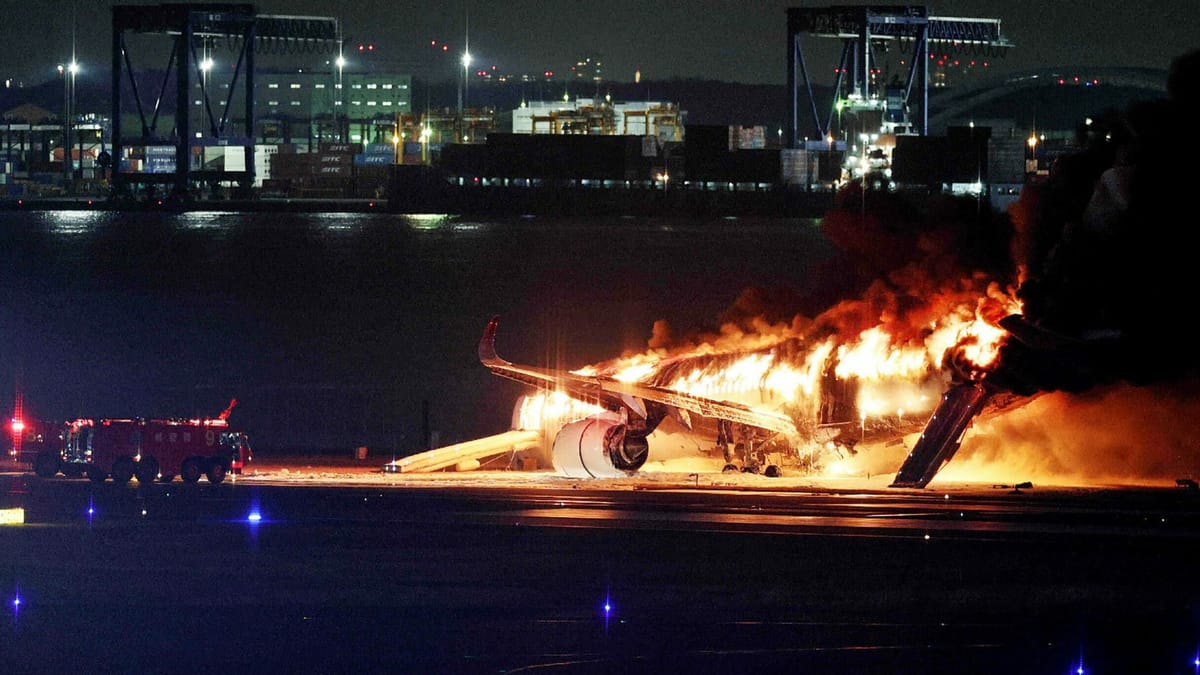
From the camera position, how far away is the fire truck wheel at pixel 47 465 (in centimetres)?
4097

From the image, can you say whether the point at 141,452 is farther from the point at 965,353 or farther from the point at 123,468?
the point at 965,353

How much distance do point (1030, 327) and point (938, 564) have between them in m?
11.1

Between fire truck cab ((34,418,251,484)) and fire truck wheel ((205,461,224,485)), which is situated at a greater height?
fire truck cab ((34,418,251,484))

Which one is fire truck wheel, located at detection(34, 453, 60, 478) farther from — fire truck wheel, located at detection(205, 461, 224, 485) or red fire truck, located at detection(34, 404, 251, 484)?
fire truck wheel, located at detection(205, 461, 224, 485)

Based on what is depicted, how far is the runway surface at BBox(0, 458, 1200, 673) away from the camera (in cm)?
2178

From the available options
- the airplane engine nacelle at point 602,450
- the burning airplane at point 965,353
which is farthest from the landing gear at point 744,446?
the airplane engine nacelle at point 602,450

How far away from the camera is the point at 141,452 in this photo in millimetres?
40125

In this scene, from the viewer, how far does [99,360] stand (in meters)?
98.9

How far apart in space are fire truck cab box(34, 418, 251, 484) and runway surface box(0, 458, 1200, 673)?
2.25 meters

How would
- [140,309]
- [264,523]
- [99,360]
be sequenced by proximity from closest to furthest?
[264,523]
[99,360]
[140,309]

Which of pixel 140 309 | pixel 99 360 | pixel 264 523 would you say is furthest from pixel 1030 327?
pixel 140 309

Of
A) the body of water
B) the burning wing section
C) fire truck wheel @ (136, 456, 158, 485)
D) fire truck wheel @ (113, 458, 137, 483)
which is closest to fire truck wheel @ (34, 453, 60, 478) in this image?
fire truck wheel @ (113, 458, 137, 483)

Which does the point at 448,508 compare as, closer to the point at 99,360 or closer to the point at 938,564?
the point at 938,564

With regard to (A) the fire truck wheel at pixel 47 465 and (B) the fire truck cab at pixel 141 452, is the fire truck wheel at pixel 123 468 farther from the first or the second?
(A) the fire truck wheel at pixel 47 465
